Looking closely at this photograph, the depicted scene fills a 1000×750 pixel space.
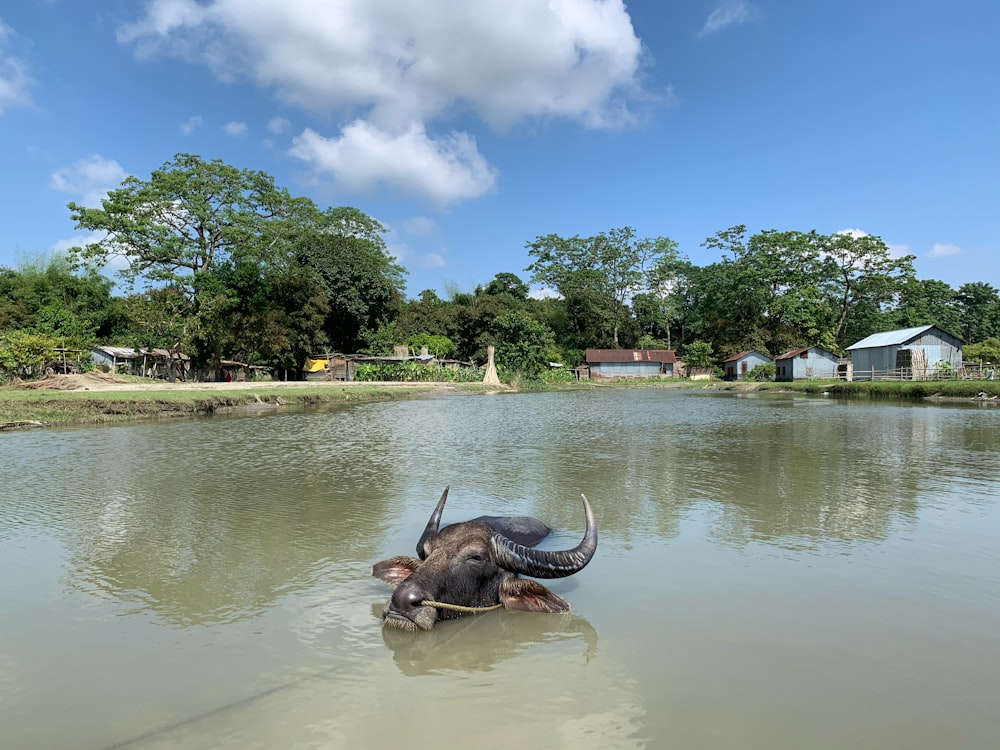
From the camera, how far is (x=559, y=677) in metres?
3.43

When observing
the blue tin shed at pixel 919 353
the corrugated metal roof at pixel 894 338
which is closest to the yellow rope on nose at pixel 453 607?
the blue tin shed at pixel 919 353

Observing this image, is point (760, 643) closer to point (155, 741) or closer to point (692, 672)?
point (692, 672)

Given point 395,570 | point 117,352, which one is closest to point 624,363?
point 117,352

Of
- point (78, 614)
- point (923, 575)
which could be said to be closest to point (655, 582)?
point (923, 575)

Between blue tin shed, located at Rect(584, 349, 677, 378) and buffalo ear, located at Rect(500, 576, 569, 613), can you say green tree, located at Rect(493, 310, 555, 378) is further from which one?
buffalo ear, located at Rect(500, 576, 569, 613)

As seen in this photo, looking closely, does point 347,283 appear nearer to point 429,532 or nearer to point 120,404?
point 120,404

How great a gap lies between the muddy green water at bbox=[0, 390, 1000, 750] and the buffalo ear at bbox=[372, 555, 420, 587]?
167 mm

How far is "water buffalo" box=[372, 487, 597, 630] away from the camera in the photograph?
3916 millimetres

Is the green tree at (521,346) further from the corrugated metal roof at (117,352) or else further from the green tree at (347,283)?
the corrugated metal roof at (117,352)

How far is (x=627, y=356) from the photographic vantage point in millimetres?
57812

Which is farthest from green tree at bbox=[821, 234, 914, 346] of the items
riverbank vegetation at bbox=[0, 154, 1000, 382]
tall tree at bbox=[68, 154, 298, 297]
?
tall tree at bbox=[68, 154, 298, 297]

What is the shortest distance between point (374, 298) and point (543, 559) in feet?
146

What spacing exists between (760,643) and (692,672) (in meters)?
0.64

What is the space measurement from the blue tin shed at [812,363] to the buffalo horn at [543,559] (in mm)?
47117
